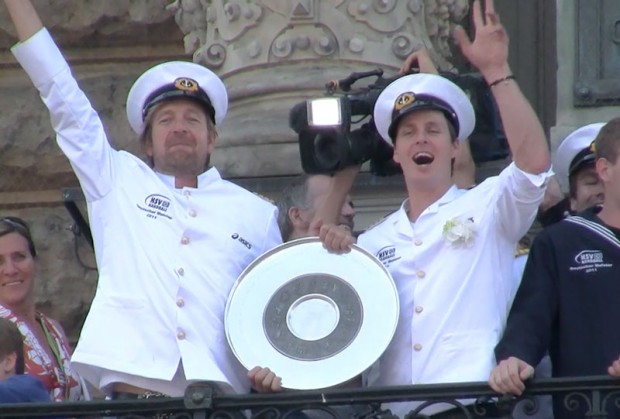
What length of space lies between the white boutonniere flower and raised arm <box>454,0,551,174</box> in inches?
9.7

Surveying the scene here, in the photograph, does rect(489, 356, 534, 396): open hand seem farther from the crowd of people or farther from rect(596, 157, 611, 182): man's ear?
rect(596, 157, 611, 182): man's ear

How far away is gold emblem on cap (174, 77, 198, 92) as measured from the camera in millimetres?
8000

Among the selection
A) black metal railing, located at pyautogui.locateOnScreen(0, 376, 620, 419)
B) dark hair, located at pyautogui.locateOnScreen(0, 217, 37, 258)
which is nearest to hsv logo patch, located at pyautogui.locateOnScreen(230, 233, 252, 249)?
black metal railing, located at pyautogui.locateOnScreen(0, 376, 620, 419)

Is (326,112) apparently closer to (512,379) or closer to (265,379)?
(265,379)

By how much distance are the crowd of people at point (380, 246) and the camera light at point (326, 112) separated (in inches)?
4.7

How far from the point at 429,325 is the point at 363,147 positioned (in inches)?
→ 27.0

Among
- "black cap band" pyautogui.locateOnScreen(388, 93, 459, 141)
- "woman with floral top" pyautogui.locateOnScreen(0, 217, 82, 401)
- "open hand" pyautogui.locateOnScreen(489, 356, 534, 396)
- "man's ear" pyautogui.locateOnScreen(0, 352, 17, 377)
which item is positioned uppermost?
"black cap band" pyautogui.locateOnScreen(388, 93, 459, 141)

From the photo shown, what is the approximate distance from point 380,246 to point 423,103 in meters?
0.43

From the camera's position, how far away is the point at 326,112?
309 inches

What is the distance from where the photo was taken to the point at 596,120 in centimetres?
964

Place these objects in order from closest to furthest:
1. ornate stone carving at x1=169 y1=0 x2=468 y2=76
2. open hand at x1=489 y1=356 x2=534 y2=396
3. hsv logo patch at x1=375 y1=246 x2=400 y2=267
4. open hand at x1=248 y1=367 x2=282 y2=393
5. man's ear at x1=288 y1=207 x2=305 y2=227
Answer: open hand at x1=489 y1=356 x2=534 y2=396 → open hand at x1=248 y1=367 x2=282 y2=393 → hsv logo patch at x1=375 y1=246 x2=400 y2=267 → man's ear at x1=288 y1=207 x2=305 y2=227 → ornate stone carving at x1=169 y1=0 x2=468 y2=76

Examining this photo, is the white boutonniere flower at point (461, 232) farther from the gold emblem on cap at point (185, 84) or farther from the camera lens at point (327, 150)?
the gold emblem on cap at point (185, 84)

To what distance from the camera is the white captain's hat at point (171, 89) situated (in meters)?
7.99

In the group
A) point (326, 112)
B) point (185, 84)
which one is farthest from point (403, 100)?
point (185, 84)
